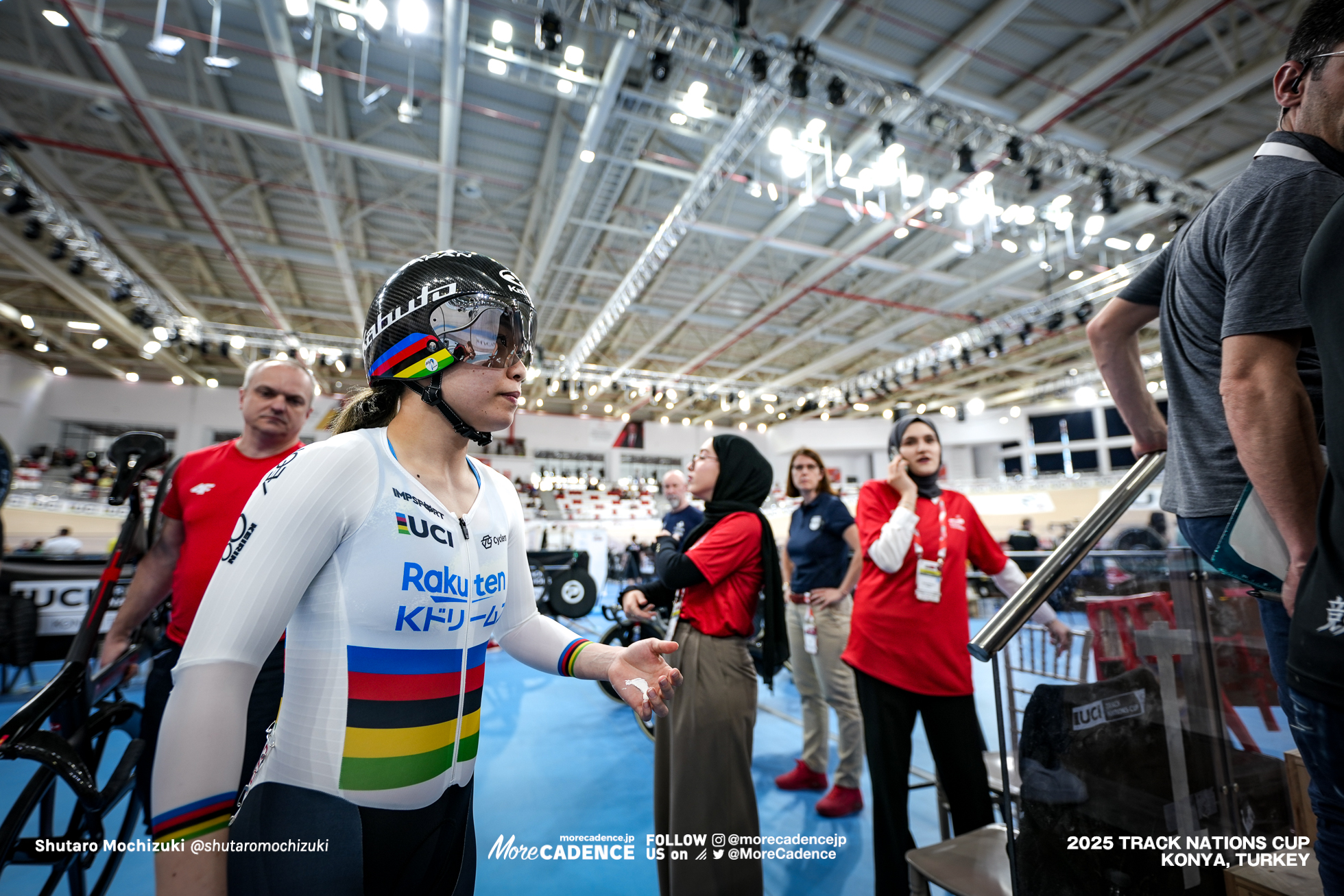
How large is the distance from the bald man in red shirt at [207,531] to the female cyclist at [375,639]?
42.0 inches

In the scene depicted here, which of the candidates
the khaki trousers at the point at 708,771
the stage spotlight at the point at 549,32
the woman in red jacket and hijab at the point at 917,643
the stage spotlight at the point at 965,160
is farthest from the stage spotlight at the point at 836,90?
the khaki trousers at the point at 708,771

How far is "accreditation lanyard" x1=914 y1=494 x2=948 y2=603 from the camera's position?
1.97 meters

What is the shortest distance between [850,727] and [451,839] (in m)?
2.46

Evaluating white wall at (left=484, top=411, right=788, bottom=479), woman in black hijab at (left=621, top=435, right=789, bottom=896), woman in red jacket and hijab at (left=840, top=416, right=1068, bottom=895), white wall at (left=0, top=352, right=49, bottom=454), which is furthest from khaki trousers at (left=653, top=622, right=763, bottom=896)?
white wall at (left=0, top=352, right=49, bottom=454)

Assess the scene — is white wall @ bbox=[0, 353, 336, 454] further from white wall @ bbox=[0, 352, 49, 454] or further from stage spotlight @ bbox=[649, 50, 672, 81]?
stage spotlight @ bbox=[649, 50, 672, 81]

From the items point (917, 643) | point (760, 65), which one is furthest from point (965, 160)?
point (917, 643)

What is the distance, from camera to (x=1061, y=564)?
1308mm

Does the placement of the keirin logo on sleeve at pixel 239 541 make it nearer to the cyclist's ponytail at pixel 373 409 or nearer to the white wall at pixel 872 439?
the cyclist's ponytail at pixel 373 409

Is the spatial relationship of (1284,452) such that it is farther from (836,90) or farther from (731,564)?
(836,90)

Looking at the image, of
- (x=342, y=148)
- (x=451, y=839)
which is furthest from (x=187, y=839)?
(x=342, y=148)

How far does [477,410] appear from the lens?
3.32 ft

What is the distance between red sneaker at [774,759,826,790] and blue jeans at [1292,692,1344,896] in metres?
2.47

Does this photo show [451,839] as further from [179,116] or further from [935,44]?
[179,116]

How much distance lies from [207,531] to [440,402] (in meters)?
1.37
